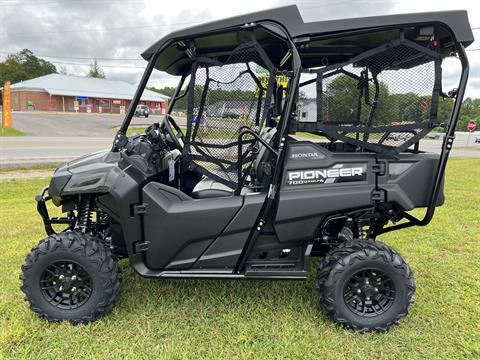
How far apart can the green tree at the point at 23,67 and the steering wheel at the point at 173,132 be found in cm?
7136

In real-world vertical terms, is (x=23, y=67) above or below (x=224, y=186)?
above

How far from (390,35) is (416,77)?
13.5 inches

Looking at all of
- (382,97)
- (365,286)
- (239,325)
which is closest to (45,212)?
(239,325)

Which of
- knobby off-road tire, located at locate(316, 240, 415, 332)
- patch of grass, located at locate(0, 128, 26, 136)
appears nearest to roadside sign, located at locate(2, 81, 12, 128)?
patch of grass, located at locate(0, 128, 26, 136)

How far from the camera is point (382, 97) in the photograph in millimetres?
2709

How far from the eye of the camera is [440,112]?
2.63m

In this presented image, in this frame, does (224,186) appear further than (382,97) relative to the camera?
Yes

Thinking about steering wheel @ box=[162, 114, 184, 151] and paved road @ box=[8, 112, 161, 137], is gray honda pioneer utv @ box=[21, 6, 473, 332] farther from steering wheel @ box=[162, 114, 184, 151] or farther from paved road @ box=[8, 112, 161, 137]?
paved road @ box=[8, 112, 161, 137]

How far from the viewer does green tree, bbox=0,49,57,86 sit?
62.5 m

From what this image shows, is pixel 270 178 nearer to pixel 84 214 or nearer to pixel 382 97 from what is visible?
pixel 382 97

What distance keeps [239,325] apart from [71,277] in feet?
4.23

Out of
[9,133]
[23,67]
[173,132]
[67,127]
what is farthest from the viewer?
[23,67]

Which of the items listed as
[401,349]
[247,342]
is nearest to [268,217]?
[247,342]

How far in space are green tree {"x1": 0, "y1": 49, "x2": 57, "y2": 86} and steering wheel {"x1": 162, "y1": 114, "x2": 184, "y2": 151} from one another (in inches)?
2810
